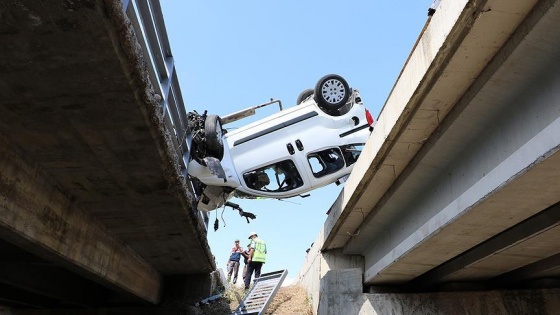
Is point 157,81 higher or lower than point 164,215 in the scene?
higher

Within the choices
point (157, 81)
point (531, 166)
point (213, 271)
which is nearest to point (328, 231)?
point (213, 271)

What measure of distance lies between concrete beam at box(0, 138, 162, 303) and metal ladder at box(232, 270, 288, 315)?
2703 millimetres

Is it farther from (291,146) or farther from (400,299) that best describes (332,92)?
(400,299)

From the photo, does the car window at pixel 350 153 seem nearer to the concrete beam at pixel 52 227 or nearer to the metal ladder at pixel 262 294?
the metal ladder at pixel 262 294

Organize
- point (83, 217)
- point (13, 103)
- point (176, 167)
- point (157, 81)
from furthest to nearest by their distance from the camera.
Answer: point (83, 217) < point (157, 81) < point (176, 167) < point (13, 103)

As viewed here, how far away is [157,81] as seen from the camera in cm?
584

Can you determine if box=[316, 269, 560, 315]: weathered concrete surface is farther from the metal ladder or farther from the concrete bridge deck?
the metal ladder

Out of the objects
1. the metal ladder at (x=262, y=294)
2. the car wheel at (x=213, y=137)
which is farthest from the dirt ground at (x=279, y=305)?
the car wheel at (x=213, y=137)

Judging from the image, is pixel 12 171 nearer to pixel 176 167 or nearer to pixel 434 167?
pixel 176 167

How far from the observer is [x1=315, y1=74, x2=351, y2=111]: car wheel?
9570mm

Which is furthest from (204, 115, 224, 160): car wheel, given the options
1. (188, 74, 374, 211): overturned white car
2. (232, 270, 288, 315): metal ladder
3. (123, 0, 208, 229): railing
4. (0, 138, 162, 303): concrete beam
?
(232, 270, 288, 315): metal ladder

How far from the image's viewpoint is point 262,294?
10.6m

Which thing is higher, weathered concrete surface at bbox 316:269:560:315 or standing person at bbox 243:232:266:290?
standing person at bbox 243:232:266:290

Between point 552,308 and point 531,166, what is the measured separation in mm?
5425
